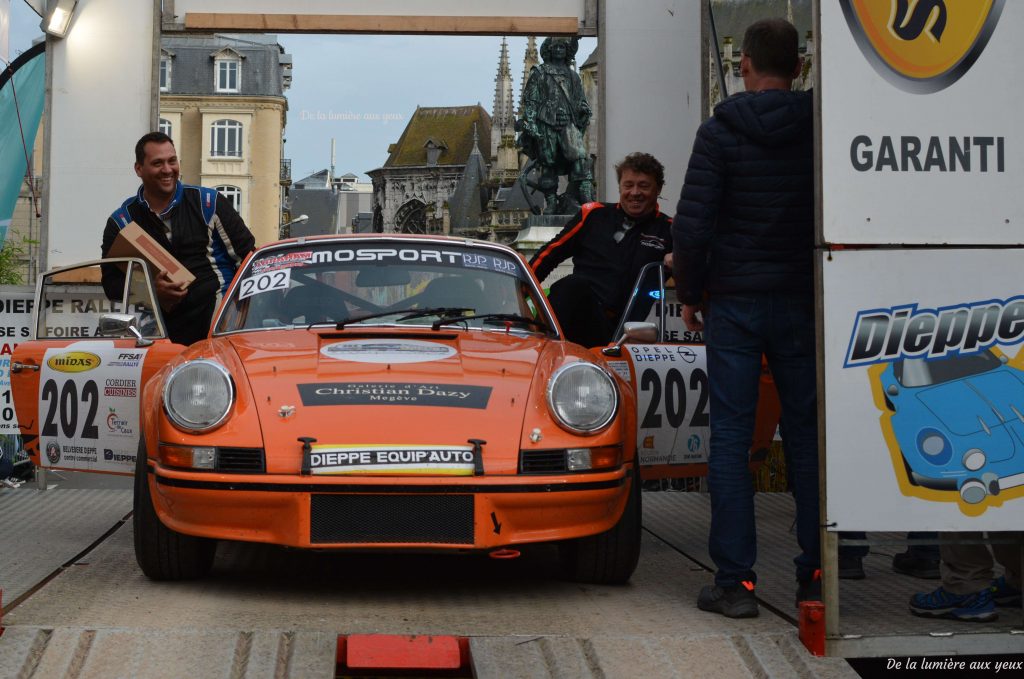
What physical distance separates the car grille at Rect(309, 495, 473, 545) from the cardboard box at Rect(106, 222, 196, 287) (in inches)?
103

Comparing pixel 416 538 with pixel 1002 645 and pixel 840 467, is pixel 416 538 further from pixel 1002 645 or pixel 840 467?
pixel 1002 645

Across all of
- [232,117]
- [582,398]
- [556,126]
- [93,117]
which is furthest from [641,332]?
[232,117]

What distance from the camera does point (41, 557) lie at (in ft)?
18.9

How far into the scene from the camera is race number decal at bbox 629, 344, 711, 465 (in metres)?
6.29

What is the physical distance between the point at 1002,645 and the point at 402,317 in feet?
8.76

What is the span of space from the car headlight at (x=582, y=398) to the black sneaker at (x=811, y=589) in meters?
0.89

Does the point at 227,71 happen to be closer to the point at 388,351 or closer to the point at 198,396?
the point at 388,351

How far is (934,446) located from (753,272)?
2.98 feet

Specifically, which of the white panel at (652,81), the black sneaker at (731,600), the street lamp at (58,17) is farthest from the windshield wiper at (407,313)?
the street lamp at (58,17)

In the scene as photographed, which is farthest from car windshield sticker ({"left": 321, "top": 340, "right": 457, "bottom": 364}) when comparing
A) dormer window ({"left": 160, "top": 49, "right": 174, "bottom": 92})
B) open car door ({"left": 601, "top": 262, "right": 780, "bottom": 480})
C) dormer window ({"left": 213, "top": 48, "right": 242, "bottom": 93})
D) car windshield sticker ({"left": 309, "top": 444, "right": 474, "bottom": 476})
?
dormer window ({"left": 213, "top": 48, "right": 242, "bottom": 93})

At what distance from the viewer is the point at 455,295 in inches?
235

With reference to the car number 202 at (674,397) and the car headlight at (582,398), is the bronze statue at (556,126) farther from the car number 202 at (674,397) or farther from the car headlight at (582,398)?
the car headlight at (582,398)

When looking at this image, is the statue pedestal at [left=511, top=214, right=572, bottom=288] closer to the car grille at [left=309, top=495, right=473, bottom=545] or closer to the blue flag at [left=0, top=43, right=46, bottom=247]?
the blue flag at [left=0, top=43, right=46, bottom=247]

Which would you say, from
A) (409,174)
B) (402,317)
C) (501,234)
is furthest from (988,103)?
(409,174)
